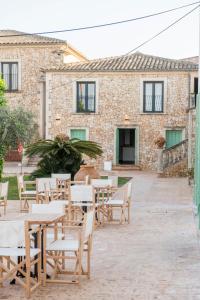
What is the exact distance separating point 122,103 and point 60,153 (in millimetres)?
12278

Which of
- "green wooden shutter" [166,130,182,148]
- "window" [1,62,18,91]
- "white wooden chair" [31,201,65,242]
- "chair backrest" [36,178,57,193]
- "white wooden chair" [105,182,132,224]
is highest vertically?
"window" [1,62,18,91]

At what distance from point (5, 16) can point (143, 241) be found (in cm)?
1479

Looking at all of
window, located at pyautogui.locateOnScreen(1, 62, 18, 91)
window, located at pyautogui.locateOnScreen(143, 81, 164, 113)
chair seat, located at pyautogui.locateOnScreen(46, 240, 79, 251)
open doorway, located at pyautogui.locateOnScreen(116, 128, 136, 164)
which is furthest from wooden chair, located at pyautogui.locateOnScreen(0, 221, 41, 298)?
window, located at pyautogui.locateOnScreen(1, 62, 18, 91)

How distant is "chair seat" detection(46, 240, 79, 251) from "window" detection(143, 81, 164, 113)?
21.8 metres

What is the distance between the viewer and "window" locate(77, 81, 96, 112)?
92.4 ft

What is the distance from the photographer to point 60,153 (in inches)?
638

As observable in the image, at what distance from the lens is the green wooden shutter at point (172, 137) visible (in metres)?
27.7

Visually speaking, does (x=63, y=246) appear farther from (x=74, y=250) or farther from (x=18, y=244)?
(x=18, y=244)

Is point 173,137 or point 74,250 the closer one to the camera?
point 74,250

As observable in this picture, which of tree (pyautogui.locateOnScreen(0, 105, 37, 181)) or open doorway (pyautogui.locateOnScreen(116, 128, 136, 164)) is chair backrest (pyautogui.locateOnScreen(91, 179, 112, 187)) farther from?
open doorway (pyautogui.locateOnScreen(116, 128, 136, 164))

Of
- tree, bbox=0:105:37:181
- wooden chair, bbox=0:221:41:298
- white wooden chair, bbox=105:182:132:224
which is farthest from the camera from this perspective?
tree, bbox=0:105:37:181

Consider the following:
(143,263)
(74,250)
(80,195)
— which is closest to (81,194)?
(80,195)

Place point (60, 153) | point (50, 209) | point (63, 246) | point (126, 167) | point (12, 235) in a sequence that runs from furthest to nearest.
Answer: point (126, 167) → point (60, 153) → point (50, 209) → point (63, 246) → point (12, 235)

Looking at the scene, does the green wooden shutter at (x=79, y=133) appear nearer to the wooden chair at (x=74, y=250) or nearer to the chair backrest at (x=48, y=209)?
the chair backrest at (x=48, y=209)
